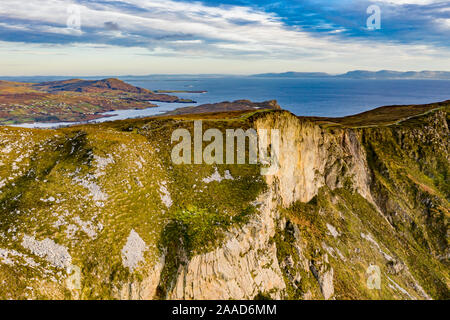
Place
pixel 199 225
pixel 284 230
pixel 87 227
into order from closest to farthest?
pixel 87 227 → pixel 199 225 → pixel 284 230

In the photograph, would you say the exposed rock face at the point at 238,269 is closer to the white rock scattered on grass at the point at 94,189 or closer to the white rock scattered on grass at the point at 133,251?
the white rock scattered on grass at the point at 133,251

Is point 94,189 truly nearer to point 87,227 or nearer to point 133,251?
point 87,227

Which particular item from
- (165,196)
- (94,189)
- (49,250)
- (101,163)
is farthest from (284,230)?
(49,250)

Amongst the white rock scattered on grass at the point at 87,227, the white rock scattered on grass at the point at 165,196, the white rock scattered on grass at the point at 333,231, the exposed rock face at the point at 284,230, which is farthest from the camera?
the white rock scattered on grass at the point at 333,231

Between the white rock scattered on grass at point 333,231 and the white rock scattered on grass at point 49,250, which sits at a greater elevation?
the white rock scattered on grass at point 49,250

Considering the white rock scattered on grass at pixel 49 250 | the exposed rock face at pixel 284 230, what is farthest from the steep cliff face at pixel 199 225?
the exposed rock face at pixel 284 230

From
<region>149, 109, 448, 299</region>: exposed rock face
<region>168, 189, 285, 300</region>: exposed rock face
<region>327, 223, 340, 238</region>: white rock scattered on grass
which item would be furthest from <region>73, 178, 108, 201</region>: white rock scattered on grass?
<region>327, 223, 340, 238</region>: white rock scattered on grass
